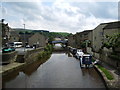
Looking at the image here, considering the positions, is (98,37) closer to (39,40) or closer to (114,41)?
(114,41)

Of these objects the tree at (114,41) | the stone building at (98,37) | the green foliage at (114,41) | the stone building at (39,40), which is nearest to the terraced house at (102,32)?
the stone building at (98,37)

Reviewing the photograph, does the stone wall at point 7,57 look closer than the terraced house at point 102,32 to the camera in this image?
Yes

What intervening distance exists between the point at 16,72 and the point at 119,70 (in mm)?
13795

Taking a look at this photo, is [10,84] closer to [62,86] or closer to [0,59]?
[62,86]

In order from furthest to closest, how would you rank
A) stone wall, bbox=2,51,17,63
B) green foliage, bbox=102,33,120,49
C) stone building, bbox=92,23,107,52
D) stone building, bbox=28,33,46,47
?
stone building, bbox=28,33,46,47 < stone building, bbox=92,23,107,52 < stone wall, bbox=2,51,17,63 < green foliage, bbox=102,33,120,49

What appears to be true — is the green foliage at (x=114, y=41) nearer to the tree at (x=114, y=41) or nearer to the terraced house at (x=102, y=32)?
the tree at (x=114, y=41)

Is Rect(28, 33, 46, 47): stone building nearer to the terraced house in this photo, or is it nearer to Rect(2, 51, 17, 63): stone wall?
the terraced house

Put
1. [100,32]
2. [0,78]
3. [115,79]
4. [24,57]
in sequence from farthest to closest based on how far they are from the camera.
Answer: [100,32] → [24,57] → [0,78] → [115,79]

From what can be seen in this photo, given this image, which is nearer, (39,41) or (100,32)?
(100,32)

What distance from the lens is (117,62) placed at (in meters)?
20.4

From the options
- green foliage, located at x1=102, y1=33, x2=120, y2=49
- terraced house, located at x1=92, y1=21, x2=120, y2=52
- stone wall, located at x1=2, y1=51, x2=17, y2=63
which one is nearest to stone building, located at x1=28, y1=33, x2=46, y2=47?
terraced house, located at x1=92, y1=21, x2=120, y2=52

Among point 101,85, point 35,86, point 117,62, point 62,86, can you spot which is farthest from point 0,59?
point 117,62

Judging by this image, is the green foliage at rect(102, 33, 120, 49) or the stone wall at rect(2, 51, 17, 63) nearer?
the green foliage at rect(102, 33, 120, 49)

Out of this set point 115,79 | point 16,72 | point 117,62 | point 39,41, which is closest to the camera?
point 115,79
